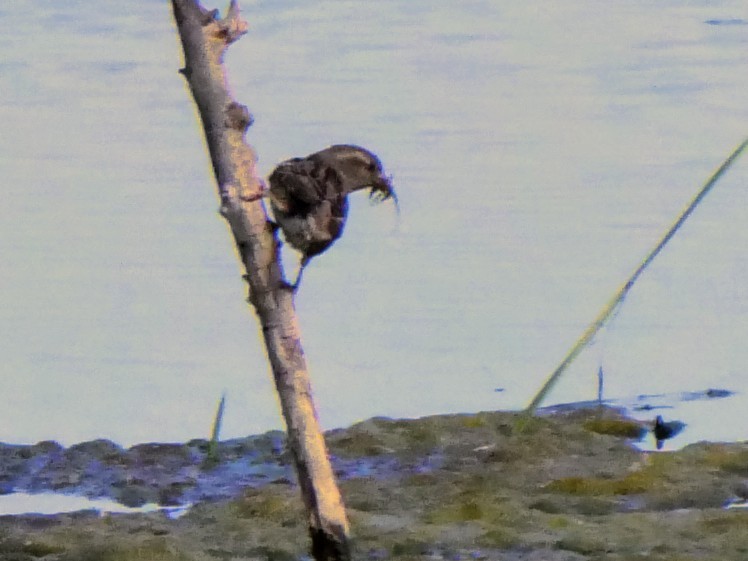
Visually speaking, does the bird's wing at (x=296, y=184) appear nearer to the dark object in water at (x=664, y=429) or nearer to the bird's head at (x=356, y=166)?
the bird's head at (x=356, y=166)

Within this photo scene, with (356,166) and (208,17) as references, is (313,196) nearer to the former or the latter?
(356,166)

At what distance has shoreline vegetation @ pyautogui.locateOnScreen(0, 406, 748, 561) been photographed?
13.5ft

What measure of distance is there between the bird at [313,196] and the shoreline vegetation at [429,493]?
0.71 meters

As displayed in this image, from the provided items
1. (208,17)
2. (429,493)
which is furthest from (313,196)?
(429,493)

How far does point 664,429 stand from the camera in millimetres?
5020

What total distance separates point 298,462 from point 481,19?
655 centimetres

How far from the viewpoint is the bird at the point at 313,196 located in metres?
3.71

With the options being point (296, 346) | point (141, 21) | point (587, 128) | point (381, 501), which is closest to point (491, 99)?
point (587, 128)

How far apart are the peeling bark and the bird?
0.13 ft

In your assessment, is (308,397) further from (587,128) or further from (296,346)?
(587,128)

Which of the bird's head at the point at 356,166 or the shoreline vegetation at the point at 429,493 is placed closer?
the bird's head at the point at 356,166

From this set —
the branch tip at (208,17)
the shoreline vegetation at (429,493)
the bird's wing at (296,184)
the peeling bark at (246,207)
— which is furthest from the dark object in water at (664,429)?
the branch tip at (208,17)

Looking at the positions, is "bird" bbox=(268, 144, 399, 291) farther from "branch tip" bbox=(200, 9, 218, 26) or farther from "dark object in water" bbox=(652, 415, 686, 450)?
"dark object in water" bbox=(652, 415, 686, 450)

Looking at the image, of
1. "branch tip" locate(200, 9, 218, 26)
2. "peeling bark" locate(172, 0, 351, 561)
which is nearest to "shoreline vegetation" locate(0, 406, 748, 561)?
"peeling bark" locate(172, 0, 351, 561)
